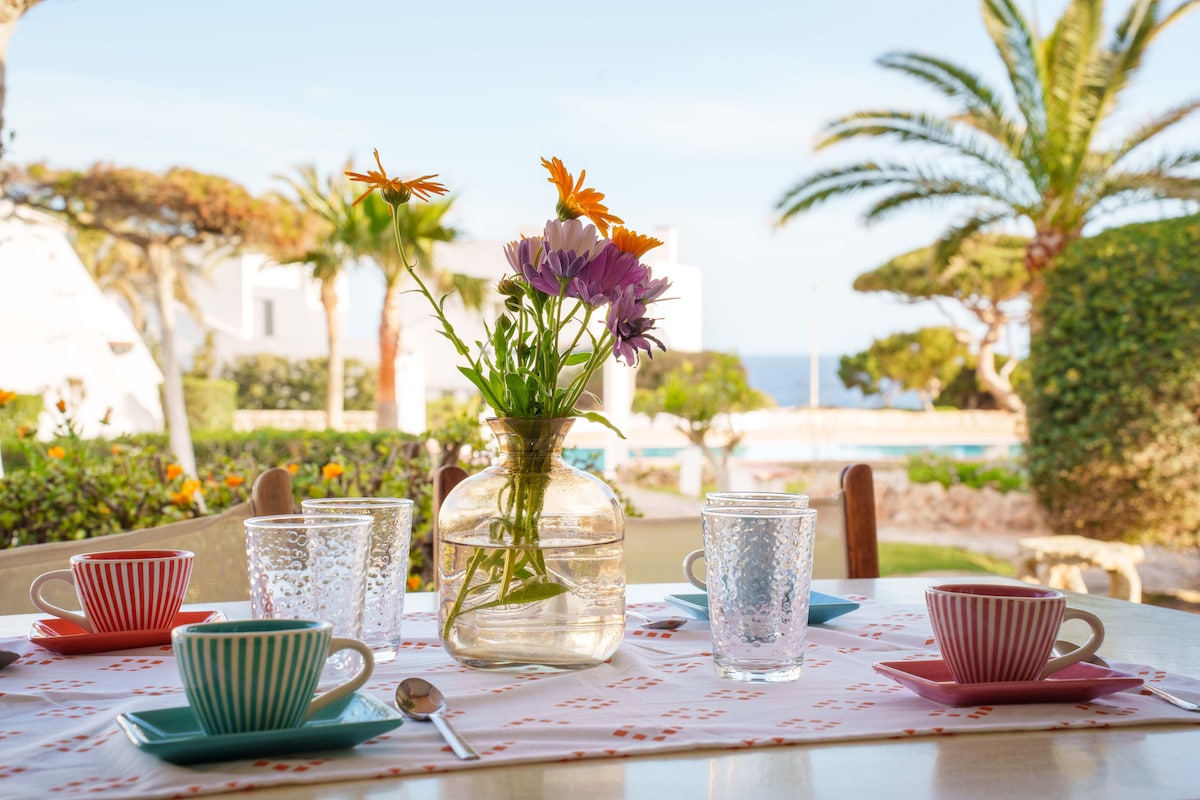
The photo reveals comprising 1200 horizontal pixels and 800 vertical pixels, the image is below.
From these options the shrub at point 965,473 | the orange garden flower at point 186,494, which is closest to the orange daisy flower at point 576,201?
the orange garden flower at point 186,494

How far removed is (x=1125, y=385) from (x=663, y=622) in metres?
6.13

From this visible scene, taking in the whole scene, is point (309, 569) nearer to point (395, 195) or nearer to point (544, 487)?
point (544, 487)

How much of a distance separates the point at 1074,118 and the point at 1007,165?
1.77 ft

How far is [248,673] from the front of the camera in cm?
76

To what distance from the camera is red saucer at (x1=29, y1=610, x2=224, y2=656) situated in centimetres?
114

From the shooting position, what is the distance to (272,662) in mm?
765

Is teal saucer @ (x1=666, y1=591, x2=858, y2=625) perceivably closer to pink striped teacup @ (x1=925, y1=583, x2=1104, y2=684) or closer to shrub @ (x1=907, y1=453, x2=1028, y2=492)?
pink striped teacup @ (x1=925, y1=583, x2=1104, y2=684)

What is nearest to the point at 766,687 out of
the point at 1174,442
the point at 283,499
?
the point at 283,499

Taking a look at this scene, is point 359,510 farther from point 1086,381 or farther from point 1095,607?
point 1086,381

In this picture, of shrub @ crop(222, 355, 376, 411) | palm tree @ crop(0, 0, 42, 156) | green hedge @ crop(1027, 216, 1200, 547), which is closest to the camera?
palm tree @ crop(0, 0, 42, 156)

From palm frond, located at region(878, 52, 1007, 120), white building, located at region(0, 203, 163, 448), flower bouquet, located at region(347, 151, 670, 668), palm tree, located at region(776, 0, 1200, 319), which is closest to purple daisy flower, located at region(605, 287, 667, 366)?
flower bouquet, located at region(347, 151, 670, 668)

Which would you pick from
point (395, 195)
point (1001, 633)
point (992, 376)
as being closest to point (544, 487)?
point (395, 195)

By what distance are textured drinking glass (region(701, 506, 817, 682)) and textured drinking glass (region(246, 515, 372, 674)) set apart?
0.32 m

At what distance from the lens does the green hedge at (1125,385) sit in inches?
258
